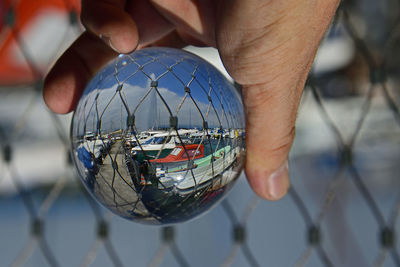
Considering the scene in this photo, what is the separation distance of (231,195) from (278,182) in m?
1.04

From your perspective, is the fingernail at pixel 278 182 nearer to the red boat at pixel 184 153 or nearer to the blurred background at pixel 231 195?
the red boat at pixel 184 153

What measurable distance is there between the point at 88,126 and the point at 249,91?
11cm

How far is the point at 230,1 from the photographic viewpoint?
24 centimetres

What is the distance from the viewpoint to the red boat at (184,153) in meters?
0.23

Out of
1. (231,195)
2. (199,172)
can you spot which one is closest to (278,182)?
(199,172)

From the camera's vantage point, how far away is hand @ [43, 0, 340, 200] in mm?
246

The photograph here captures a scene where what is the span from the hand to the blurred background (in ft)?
0.60

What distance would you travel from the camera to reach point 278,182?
33cm

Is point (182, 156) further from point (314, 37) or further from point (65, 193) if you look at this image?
point (65, 193)

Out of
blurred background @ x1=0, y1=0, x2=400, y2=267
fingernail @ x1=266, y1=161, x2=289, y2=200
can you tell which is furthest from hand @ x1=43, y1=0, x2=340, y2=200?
blurred background @ x1=0, y1=0, x2=400, y2=267

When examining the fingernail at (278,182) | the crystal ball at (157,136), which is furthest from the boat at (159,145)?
the fingernail at (278,182)

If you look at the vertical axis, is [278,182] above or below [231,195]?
above

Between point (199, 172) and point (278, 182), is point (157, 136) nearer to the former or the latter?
point (199, 172)

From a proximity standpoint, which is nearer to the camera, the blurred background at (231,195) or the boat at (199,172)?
the boat at (199,172)
